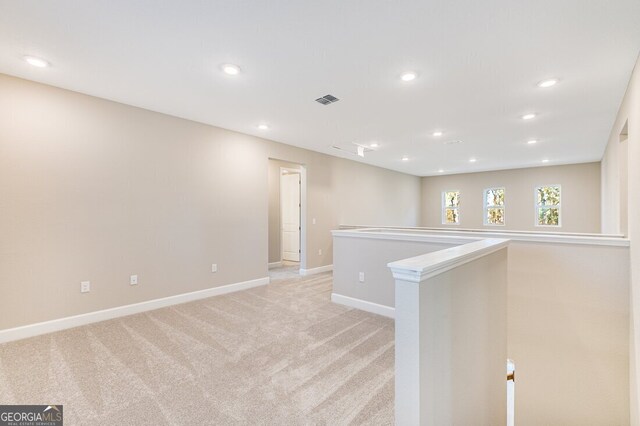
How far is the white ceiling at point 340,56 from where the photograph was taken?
1875 millimetres

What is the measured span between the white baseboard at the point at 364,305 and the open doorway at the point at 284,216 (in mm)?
2326

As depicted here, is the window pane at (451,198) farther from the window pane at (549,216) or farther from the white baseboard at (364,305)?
the white baseboard at (364,305)

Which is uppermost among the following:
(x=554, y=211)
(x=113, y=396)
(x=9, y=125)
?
(x=9, y=125)

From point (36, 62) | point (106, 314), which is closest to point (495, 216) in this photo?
point (106, 314)

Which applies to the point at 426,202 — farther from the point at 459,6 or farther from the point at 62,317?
the point at 62,317

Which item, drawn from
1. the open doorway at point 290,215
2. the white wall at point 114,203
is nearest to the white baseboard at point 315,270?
the white wall at point 114,203

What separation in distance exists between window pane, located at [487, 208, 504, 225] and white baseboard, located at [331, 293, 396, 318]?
6.91 meters

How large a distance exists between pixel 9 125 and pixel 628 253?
6103mm

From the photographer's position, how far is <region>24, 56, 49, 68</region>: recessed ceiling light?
246cm

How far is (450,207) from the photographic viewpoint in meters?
9.70

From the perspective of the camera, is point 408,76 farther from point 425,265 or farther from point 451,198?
point 451,198

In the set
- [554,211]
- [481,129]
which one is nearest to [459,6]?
[481,129]

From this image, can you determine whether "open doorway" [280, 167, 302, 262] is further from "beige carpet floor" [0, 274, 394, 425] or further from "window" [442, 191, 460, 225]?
"window" [442, 191, 460, 225]

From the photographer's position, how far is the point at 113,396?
192 centimetres
